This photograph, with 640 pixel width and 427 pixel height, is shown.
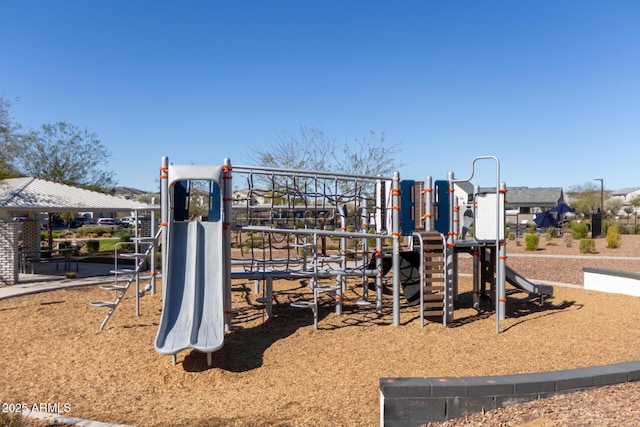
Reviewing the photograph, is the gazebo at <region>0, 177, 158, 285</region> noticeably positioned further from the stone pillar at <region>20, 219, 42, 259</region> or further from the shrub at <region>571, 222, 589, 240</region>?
the shrub at <region>571, 222, 589, 240</region>

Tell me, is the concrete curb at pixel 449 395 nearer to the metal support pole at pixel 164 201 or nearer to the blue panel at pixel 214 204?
the metal support pole at pixel 164 201

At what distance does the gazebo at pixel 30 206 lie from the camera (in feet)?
42.7

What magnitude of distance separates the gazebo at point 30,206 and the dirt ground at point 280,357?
3.71 metres

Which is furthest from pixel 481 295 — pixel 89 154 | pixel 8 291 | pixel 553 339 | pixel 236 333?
pixel 89 154

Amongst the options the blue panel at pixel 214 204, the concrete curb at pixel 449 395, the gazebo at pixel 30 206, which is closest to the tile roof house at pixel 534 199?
the gazebo at pixel 30 206

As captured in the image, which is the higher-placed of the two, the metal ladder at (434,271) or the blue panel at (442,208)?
the blue panel at (442,208)

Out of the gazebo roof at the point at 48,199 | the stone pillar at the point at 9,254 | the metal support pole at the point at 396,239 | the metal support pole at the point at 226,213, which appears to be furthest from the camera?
the gazebo roof at the point at 48,199

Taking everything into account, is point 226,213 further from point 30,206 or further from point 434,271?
point 30,206

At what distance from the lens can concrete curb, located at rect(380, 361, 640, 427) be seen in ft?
13.8

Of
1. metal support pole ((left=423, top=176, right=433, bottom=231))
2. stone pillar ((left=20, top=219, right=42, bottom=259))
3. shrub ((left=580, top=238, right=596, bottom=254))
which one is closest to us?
metal support pole ((left=423, top=176, right=433, bottom=231))

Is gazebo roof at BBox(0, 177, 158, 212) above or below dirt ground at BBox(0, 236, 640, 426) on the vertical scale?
above

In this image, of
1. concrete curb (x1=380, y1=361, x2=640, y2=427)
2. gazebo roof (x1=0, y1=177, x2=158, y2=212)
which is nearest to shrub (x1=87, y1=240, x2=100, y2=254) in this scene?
gazebo roof (x1=0, y1=177, x2=158, y2=212)

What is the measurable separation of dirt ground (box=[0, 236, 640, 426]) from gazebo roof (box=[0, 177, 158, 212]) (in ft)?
15.2

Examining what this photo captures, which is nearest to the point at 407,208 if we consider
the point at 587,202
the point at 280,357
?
the point at 280,357
